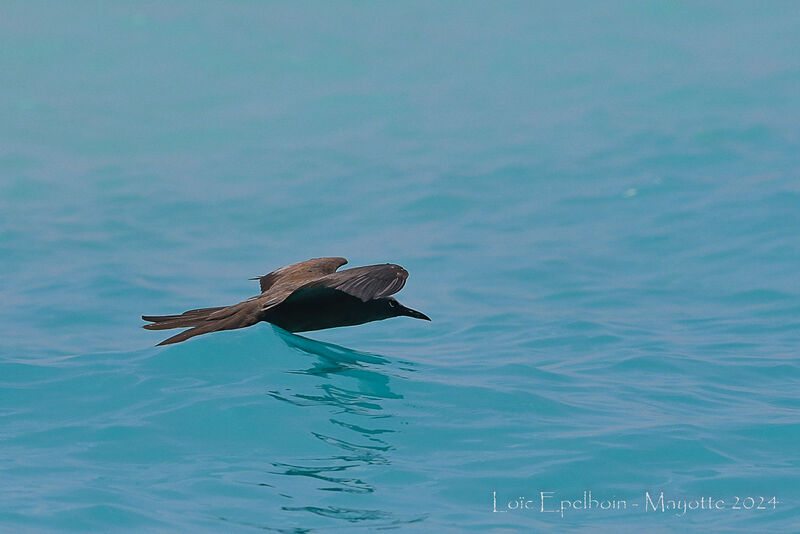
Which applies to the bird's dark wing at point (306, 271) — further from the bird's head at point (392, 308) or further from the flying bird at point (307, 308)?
the bird's head at point (392, 308)

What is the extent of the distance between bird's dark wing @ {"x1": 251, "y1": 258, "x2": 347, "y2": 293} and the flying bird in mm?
19

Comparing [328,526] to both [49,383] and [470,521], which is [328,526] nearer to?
[470,521]

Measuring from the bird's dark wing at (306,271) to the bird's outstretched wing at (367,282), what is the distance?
0.70 meters

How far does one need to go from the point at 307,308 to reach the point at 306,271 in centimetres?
71

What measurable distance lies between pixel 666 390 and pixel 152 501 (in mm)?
4869

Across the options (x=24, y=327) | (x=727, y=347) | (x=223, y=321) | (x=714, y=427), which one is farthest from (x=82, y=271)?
(x=714, y=427)

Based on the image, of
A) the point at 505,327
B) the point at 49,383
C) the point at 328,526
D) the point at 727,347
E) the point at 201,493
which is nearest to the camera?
the point at 328,526

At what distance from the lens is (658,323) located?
488 inches

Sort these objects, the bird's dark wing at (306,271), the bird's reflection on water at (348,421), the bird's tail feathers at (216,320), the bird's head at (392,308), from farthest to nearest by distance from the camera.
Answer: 1. the bird's dark wing at (306,271)
2. the bird's head at (392,308)
3. the bird's tail feathers at (216,320)
4. the bird's reflection on water at (348,421)

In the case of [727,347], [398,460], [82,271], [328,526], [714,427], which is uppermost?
[82,271]

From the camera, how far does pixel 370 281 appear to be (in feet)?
26.2

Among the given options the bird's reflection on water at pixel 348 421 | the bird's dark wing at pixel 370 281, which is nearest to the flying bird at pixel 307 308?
the bird's dark wing at pixel 370 281

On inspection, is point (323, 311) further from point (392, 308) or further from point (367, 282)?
point (367, 282)

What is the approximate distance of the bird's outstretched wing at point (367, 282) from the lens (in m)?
7.84
